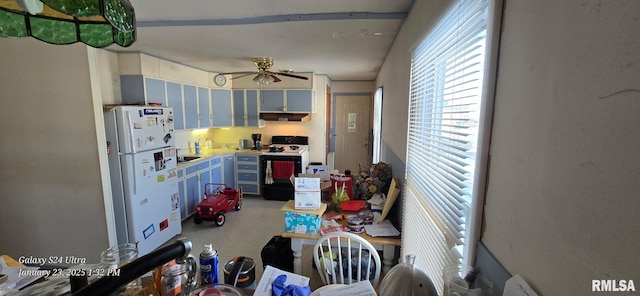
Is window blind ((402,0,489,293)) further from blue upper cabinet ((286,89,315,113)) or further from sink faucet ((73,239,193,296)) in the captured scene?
blue upper cabinet ((286,89,315,113))

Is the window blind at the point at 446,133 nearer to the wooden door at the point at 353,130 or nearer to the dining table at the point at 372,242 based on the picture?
the dining table at the point at 372,242

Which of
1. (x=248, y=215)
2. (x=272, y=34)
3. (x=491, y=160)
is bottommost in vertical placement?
(x=248, y=215)

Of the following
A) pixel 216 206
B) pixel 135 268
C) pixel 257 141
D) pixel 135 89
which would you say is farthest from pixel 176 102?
pixel 135 268

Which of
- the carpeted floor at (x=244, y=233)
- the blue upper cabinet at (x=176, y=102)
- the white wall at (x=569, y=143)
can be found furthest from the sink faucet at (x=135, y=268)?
the blue upper cabinet at (x=176, y=102)

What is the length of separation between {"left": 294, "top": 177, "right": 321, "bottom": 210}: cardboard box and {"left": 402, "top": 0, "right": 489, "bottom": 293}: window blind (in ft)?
2.23

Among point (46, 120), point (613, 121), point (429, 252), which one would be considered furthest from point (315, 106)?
point (613, 121)

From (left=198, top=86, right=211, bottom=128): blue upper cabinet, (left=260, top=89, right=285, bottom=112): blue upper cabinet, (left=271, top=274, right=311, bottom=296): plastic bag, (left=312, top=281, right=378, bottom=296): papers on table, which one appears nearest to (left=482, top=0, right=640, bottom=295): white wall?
(left=312, top=281, right=378, bottom=296): papers on table

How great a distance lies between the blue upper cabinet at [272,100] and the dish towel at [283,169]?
1.06 m

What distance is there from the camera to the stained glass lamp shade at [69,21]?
2.53ft

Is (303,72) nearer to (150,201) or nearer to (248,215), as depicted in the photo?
(248,215)

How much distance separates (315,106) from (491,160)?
4.45 metres

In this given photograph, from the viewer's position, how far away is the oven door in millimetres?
4633

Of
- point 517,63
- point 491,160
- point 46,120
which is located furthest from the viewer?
point 46,120

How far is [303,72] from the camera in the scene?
479 centimetres
